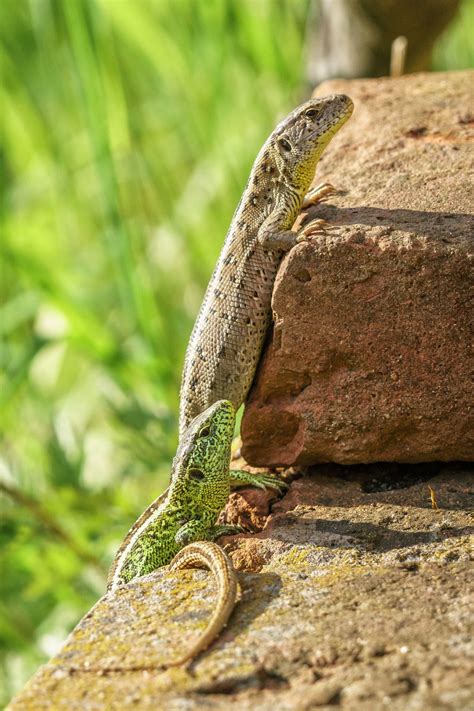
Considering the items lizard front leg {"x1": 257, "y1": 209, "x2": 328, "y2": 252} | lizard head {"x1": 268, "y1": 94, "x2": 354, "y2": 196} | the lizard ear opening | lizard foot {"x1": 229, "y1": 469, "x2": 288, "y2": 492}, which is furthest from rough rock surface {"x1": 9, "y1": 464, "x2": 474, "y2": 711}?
the lizard ear opening

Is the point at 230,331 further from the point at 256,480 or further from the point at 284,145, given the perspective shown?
the point at 284,145

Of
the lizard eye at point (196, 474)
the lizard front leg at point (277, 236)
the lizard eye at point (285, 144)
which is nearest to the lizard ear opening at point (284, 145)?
the lizard eye at point (285, 144)

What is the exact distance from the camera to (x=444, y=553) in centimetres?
383

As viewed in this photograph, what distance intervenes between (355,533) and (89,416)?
17.1ft

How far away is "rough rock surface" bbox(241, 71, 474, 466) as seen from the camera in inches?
168

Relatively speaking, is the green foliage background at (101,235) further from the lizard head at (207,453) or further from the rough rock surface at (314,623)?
the rough rock surface at (314,623)

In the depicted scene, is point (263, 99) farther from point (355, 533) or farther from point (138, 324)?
point (355, 533)

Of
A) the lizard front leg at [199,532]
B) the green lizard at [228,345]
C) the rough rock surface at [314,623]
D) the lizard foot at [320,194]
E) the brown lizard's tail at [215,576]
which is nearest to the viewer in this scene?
the rough rock surface at [314,623]

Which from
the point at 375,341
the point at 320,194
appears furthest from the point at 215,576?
the point at 320,194

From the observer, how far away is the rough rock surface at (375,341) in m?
4.26

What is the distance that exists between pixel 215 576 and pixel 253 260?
186 cm

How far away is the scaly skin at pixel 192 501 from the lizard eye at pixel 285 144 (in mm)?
1530

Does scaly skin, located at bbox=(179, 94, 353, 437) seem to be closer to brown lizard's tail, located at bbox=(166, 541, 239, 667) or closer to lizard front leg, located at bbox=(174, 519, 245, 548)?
lizard front leg, located at bbox=(174, 519, 245, 548)

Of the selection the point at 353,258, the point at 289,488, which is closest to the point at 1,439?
the point at 289,488
